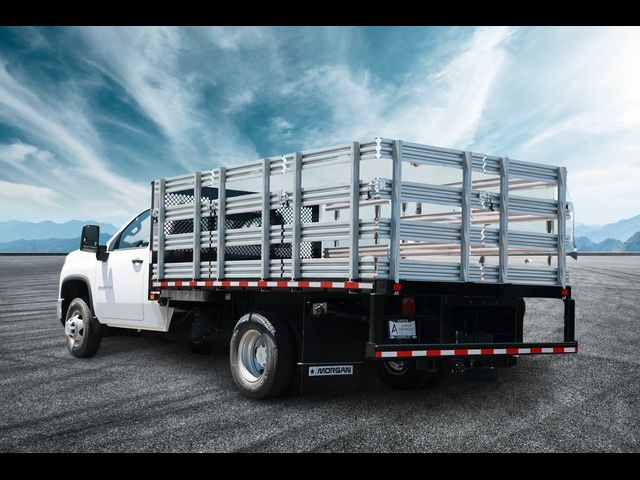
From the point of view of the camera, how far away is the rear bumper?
513 centimetres

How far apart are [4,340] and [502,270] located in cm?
823

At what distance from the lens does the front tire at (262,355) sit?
5715mm

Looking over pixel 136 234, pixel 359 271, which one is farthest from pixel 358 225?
pixel 136 234

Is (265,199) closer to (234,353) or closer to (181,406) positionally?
(234,353)

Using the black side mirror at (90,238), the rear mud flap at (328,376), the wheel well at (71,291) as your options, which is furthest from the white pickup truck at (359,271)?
the wheel well at (71,291)

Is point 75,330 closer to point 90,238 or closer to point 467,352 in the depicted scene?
point 90,238

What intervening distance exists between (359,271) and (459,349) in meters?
1.22

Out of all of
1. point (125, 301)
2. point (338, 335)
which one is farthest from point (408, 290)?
point (125, 301)

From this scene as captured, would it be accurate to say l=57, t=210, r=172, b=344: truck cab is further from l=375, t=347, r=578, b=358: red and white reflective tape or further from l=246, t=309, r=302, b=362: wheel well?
l=375, t=347, r=578, b=358: red and white reflective tape

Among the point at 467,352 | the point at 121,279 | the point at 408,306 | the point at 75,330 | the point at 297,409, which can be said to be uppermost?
the point at 121,279

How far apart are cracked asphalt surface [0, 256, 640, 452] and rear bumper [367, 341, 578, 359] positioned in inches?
11.6

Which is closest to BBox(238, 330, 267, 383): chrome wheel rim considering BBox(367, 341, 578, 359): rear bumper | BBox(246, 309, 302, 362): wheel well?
BBox(246, 309, 302, 362): wheel well

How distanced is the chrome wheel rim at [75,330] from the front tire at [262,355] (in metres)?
3.38

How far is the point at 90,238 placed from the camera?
816 centimetres
